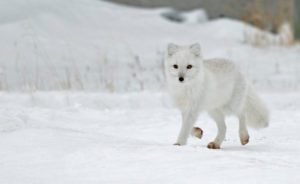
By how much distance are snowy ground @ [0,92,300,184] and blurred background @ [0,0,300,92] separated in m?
1.91

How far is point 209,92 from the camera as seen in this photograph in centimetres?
383

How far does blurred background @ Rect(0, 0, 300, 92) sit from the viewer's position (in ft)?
25.2

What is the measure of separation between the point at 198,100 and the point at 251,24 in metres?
8.92

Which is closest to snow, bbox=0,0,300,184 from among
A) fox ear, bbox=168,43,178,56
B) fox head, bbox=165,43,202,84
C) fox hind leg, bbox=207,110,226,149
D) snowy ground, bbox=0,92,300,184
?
snowy ground, bbox=0,92,300,184

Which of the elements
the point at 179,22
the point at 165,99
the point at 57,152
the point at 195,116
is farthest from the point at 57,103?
the point at 179,22

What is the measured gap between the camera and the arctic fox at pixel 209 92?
3.74 metres

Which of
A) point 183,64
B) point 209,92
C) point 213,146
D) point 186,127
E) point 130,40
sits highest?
point 130,40

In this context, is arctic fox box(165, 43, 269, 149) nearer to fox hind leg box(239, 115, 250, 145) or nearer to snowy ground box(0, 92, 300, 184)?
fox hind leg box(239, 115, 250, 145)

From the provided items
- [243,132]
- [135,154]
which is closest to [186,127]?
[243,132]

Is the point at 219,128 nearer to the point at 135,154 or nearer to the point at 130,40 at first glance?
the point at 135,154

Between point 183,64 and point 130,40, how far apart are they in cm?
677

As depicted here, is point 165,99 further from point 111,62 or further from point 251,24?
point 251,24

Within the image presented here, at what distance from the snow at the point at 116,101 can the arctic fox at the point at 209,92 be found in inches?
6.0

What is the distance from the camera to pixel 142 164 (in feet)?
9.10
